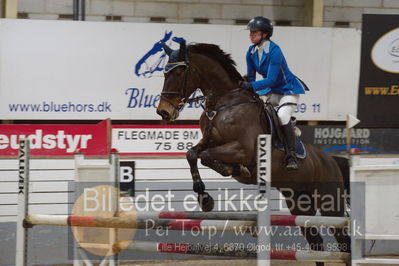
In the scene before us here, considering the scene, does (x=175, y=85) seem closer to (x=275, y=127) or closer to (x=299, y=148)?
(x=275, y=127)

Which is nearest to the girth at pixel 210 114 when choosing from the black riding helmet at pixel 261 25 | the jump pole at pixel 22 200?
the black riding helmet at pixel 261 25

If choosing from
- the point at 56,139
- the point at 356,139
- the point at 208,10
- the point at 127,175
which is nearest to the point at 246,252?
the point at 127,175

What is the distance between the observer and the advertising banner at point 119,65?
5758mm

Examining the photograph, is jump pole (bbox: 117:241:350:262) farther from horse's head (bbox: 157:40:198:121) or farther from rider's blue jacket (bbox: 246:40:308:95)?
rider's blue jacket (bbox: 246:40:308:95)

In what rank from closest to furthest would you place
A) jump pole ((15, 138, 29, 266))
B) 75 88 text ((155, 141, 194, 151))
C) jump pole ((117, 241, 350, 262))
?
jump pole ((117, 241, 350, 262)) → jump pole ((15, 138, 29, 266)) → 75 88 text ((155, 141, 194, 151))

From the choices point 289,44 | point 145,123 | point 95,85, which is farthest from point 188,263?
point 289,44

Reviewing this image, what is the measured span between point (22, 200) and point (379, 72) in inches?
146

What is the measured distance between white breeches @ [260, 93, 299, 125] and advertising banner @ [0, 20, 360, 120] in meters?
1.40

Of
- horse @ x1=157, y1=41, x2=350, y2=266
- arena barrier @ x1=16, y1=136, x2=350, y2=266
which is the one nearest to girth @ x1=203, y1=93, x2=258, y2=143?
horse @ x1=157, y1=41, x2=350, y2=266

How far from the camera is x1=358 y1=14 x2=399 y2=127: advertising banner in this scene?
619 centimetres

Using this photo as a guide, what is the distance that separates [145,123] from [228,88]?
70.0 inches

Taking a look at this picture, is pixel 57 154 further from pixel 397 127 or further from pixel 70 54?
pixel 397 127

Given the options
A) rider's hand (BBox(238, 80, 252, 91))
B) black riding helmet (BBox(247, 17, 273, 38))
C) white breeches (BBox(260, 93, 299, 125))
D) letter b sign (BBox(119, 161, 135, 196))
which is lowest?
letter b sign (BBox(119, 161, 135, 196))

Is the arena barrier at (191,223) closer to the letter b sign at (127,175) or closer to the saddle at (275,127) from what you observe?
the saddle at (275,127)
